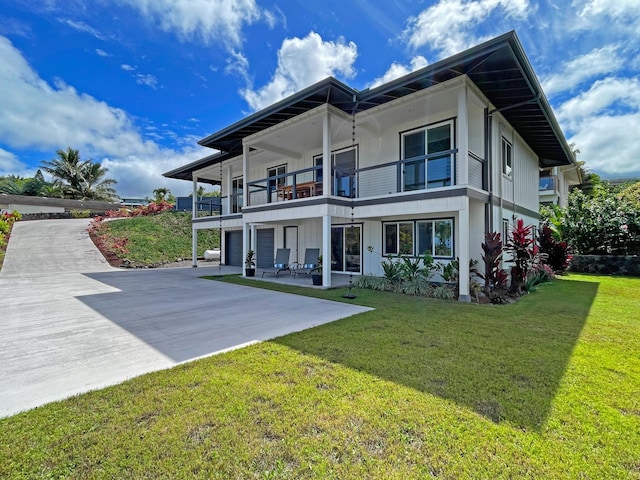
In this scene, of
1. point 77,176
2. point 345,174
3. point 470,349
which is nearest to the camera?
point 470,349

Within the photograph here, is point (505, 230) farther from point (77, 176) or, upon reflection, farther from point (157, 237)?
point (77, 176)

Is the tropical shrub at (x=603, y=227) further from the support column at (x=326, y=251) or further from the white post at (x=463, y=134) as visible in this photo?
the support column at (x=326, y=251)

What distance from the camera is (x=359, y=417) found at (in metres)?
2.66

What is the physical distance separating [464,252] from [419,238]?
2.90 meters

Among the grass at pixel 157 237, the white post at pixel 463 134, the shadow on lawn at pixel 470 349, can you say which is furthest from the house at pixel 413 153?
the grass at pixel 157 237

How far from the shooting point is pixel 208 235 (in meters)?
22.9

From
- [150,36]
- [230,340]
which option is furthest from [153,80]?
[230,340]

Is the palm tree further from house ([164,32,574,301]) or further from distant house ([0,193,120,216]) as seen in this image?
house ([164,32,574,301])

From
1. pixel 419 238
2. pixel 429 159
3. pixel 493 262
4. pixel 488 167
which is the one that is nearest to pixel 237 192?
pixel 419 238

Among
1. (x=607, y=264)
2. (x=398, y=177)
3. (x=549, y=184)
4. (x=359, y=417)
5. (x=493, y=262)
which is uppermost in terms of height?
(x=549, y=184)

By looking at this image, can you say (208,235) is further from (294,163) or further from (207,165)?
(294,163)

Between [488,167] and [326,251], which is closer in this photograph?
[488,167]

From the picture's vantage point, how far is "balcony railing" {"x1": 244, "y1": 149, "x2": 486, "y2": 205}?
30.6ft

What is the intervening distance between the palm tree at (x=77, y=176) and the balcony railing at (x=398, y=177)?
3244 cm
